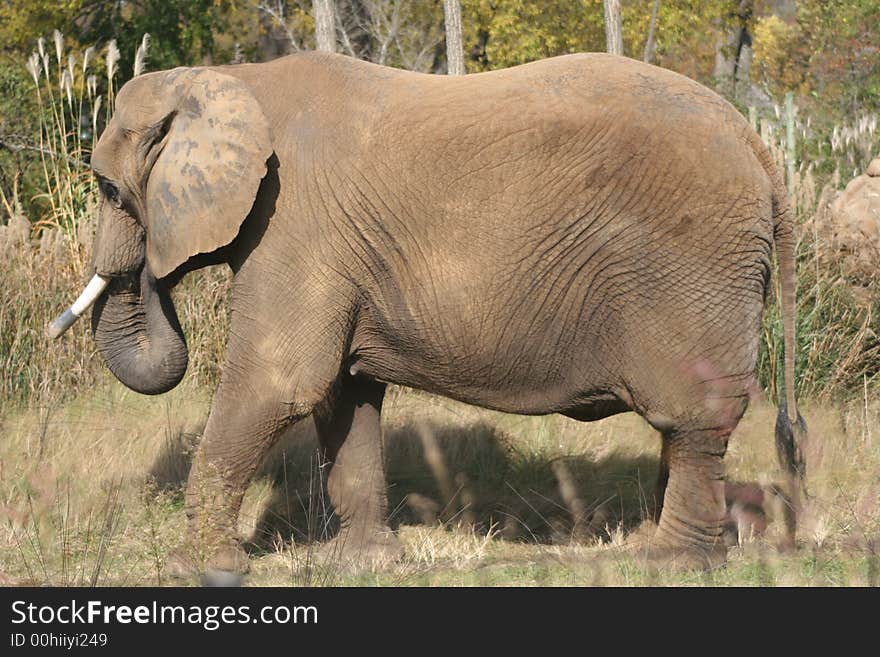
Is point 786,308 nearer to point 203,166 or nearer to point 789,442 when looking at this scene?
point 789,442

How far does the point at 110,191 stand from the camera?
6023mm

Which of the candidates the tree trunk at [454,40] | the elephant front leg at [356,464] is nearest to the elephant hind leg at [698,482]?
the elephant front leg at [356,464]

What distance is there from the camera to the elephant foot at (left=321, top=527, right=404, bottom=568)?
6.21m

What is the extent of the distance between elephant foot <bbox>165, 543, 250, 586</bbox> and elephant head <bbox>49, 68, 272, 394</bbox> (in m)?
0.87

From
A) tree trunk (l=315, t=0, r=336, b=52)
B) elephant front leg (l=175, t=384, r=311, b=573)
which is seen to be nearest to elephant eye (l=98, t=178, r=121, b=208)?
elephant front leg (l=175, t=384, r=311, b=573)

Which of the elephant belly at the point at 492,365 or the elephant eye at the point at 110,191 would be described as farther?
the elephant eye at the point at 110,191

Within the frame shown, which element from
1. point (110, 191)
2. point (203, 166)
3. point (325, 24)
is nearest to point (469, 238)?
point (203, 166)

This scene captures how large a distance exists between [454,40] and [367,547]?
6.06 meters

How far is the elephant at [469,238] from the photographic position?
5.50 m

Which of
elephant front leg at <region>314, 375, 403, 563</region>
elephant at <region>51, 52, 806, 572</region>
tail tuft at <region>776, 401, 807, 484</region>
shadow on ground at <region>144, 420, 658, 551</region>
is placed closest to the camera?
elephant at <region>51, 52, 806, 572</region>

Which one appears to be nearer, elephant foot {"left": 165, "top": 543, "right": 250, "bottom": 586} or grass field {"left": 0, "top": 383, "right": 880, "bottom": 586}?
elephant foot {"left": 165, "top": 543, "right": 250, "bottom": 586}

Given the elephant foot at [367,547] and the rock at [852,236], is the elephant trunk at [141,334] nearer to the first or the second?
the elephant foot at [367,547]

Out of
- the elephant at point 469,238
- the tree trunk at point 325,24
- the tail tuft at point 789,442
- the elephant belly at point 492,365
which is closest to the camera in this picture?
the elephant at point 469,238

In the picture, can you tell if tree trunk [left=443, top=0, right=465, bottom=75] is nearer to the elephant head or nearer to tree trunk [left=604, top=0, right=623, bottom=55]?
tree trunk [left=604, top=0, right=623, bottom=55]
